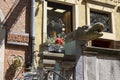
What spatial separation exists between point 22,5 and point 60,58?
6.81 m

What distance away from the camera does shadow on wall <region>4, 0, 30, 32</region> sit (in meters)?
12.1

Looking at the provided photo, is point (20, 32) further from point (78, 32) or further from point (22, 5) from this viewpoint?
point (78, 32)

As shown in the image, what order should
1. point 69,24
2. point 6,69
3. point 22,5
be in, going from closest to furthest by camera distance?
point 6,69 < point 22,5 < point 69,24

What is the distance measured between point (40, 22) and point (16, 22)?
3.64 ft

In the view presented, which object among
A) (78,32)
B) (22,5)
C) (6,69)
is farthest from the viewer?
(22,5)

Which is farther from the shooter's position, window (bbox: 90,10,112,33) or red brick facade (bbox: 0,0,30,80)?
window (bbox: 90,10,112,33)

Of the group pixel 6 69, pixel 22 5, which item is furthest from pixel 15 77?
pixel 22 5

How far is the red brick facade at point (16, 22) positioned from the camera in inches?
468

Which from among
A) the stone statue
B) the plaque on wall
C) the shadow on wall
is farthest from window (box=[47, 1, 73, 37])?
the stone statue

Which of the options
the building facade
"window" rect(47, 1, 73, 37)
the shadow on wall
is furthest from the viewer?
"window" rect(47, 1, 73, 37)

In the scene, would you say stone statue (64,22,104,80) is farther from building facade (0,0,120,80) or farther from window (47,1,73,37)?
window (47,1,73,37)

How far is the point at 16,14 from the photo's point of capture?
1235 cm

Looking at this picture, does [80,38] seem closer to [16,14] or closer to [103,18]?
[16,14]

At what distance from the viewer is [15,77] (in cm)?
1164
